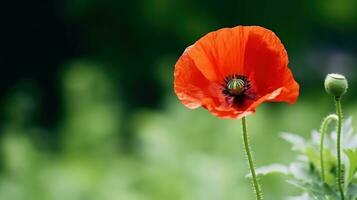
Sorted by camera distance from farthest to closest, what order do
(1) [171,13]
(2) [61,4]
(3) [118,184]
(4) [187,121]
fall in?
(2) [61,4]
(1) [171,13]
(4) [187,121]
(3) [118,184]

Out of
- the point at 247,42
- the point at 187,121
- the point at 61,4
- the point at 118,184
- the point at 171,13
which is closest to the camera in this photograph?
the point at 247,42

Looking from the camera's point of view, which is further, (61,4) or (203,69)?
(61,4)

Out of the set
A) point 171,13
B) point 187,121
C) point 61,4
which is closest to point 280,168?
point 187,121

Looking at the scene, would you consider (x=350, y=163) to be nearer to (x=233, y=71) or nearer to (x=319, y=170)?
(x=319, y=170)

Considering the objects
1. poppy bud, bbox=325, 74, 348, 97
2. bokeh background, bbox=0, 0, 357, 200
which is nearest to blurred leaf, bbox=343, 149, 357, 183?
poppy bud, bbox=325, 74, 348, 97

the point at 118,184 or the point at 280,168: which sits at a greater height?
the point at 118,184

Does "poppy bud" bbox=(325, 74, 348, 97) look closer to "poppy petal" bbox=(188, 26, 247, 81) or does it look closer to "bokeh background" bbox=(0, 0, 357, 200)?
"poppy petal" bbox=(188, 26, 247, 81)

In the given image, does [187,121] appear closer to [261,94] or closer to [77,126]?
[77,126]
